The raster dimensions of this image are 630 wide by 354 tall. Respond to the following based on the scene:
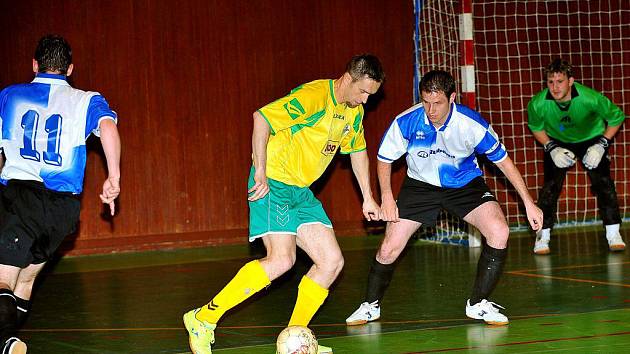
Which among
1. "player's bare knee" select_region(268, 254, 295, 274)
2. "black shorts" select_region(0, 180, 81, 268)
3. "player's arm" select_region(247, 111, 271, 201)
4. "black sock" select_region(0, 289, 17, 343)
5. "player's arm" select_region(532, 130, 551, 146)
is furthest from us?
"player's arm" select_region(532, 130, 551, 146)

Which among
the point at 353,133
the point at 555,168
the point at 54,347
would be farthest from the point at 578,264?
the point at 54,347

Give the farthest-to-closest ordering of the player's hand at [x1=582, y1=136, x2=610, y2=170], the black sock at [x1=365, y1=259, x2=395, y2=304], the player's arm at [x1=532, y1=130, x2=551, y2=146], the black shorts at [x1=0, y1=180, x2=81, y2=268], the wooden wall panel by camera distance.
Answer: the wooden wall panel < the player's arm at [x1=532, y1=130, x2=551, y2=146] < the player's hand at [x1=582, y1=136, x2=610, y2=170] < the black sock at [x1=365, y1=259, x2=395, y2=304] < the black shorts at [x1=0, y1=180, x2=81, y2=268]

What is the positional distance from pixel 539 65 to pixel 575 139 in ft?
11.2

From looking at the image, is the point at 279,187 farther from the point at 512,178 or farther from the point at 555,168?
the point at 555,168

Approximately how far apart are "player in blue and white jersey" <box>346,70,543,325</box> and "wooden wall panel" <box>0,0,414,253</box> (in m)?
5.81

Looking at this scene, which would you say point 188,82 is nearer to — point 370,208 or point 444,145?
point 444,145

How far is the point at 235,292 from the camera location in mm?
6086

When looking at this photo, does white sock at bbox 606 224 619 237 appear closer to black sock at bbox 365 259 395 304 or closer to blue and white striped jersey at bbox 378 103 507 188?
blue and white striped jersey at bbox 378 103 507 188

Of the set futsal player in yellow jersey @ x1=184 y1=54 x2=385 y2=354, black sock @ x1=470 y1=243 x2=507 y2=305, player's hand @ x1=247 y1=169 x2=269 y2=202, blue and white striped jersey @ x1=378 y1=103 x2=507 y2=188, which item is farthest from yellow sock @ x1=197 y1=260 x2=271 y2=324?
black sock @ x1=470 y1=243 x2=507 y2=305

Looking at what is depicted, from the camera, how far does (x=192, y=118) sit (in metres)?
12.7

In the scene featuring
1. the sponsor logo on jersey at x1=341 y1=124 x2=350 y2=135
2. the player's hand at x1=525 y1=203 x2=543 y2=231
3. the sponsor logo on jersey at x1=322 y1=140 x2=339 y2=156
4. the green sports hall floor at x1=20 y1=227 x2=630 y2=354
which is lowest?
the green sports hall floor at x1=20 y1=227 x2=630 y2=354

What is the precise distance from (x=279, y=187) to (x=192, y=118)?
21.5 ft

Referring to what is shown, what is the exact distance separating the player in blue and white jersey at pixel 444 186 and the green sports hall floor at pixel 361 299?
262 millimetres

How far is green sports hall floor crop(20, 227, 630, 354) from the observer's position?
6.41 meters
